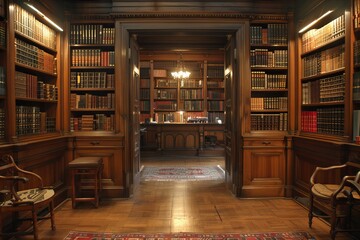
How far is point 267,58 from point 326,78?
100cm

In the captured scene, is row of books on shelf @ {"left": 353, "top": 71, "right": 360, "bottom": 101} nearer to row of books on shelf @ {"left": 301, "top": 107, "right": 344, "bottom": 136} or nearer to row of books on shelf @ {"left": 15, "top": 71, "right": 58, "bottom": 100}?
row of books on shelf @ {"left": 301, "top": 107, "right": 344, "bottom": 136}

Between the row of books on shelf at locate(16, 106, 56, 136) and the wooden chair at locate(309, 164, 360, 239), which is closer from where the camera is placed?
the wooden chair at locate(309, 164, 360, 239)

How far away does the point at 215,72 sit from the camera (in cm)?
947

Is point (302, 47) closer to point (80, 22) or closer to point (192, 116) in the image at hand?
point (80, 22)

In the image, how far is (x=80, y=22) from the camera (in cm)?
453

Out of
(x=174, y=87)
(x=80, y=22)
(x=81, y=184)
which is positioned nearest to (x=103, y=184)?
(x=81, y=184)

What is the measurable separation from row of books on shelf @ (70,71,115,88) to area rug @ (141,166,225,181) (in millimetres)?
2199

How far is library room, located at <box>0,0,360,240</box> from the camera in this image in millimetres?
3254

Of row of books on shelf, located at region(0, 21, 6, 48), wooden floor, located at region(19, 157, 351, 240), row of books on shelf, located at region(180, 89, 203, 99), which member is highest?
row of books on shelf, located at region(0, 21, 6, 48)

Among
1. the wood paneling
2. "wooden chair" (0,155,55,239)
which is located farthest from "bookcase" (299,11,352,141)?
"wooden chair" (0,155,55,239)

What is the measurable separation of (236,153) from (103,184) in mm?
2056

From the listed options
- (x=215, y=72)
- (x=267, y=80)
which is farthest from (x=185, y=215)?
(x=215, y=72)

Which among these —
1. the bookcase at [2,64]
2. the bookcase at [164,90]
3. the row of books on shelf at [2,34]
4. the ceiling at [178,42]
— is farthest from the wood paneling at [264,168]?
the bookcase at [164,90]

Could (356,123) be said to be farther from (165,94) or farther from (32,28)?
(165,94)
